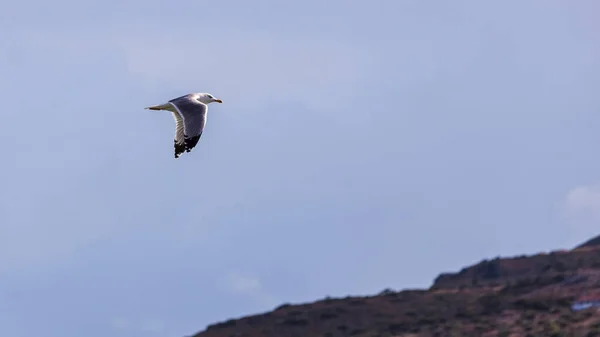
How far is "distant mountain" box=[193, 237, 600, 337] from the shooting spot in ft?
186

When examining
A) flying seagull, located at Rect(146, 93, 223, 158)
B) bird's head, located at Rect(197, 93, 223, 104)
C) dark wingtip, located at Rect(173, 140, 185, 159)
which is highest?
bird's head, located at Rect(197, 93, 223, 104)

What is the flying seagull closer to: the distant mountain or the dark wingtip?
the dark wingtip

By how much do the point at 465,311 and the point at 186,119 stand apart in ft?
128

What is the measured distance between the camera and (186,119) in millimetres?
25203

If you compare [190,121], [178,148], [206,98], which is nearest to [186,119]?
[190,121]

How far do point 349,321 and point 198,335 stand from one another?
7.33 metres

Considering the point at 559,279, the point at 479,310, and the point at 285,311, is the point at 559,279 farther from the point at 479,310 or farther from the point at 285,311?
the point at 285,311

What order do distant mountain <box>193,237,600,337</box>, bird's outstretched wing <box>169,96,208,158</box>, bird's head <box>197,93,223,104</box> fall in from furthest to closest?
distant mountain <box>193,237,600,337</box>, bird's head <box>197,93,223,104</box>, bird's outstretched wing <box>169,96,208,158</box>

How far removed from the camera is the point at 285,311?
2702 inches

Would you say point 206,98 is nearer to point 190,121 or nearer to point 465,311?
point 190,121

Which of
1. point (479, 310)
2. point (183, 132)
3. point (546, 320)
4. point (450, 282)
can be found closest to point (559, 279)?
point (479, 310)

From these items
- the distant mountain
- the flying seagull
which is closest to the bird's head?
the flying seagull

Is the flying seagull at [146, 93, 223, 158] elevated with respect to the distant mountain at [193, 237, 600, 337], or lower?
lower

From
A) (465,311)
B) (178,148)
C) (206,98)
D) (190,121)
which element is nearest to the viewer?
(190,121)
